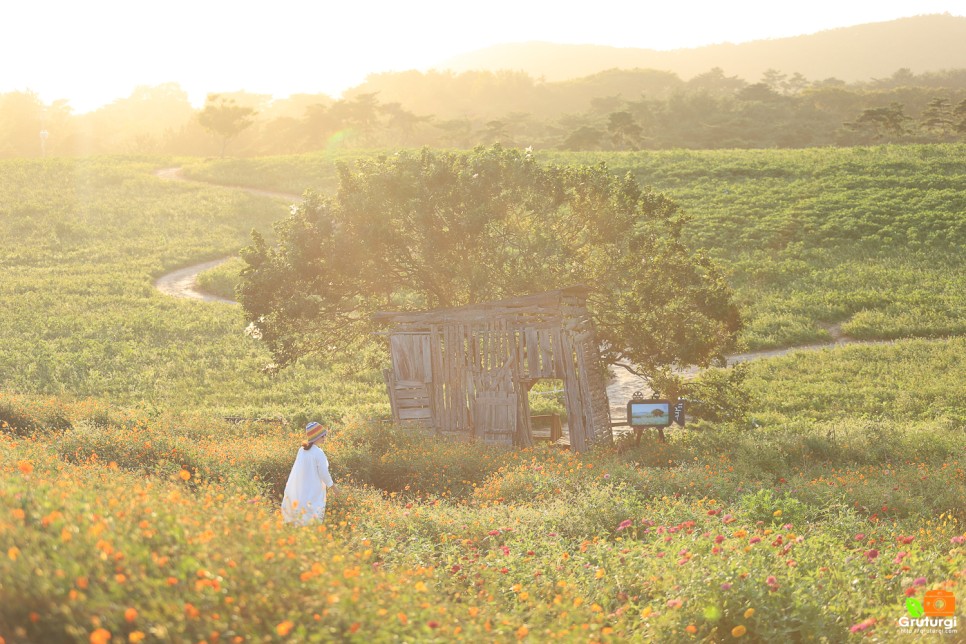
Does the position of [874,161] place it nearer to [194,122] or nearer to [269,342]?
[269,342]

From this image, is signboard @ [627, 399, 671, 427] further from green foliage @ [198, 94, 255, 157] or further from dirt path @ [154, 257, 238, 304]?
green foliage @ [198, 94, 255, 157]

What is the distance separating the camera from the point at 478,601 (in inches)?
299

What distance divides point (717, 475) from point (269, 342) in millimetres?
11865

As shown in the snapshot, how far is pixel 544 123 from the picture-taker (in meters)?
103

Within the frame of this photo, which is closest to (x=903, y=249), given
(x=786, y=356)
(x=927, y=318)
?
(x=927, y=318)

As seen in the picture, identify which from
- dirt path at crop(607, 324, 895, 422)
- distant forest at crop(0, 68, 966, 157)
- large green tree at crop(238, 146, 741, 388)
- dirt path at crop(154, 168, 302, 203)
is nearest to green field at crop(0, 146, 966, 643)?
dirt path at crop(607, 324, 895, 422)

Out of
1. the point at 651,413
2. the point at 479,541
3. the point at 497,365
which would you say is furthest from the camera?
the point at 497,365

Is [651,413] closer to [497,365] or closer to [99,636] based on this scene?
[497,365]

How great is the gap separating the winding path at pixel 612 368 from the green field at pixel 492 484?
2.20 ft

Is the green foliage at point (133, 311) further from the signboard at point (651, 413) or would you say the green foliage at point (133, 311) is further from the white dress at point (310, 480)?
the white dress at point (310, 480)

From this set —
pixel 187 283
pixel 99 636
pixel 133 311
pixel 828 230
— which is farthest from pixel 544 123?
pixel 99 636

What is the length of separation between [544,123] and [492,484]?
93.4 metres

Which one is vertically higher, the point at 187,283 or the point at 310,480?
the point at 310,480

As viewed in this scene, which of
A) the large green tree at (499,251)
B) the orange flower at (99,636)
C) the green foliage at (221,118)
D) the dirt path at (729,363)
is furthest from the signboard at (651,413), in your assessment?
the green foliage at (221,118)
